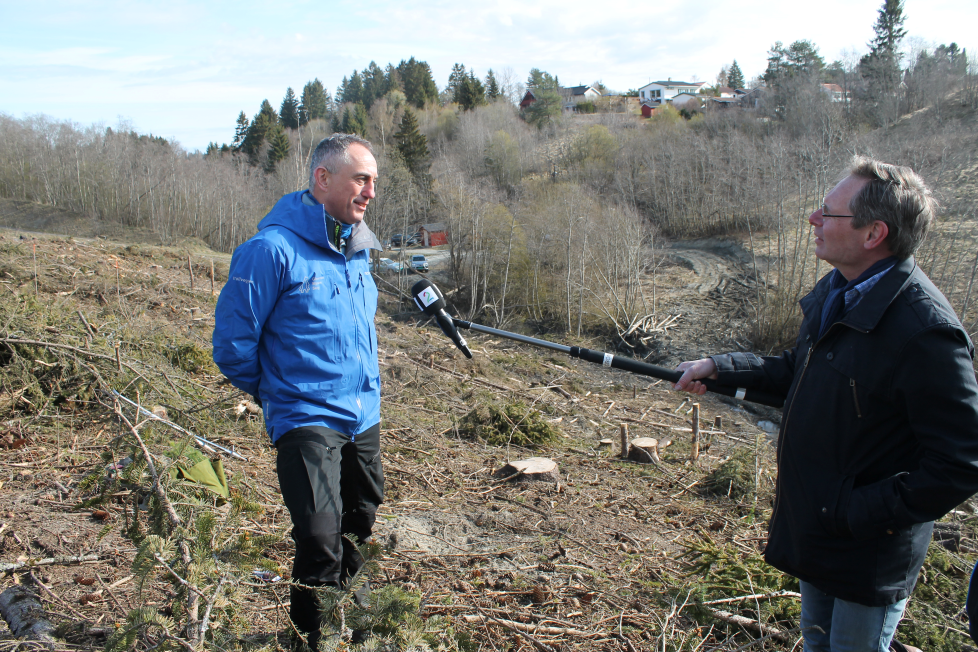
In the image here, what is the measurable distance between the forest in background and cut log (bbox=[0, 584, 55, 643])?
60.7 feet

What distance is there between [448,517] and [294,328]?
9.59 feet

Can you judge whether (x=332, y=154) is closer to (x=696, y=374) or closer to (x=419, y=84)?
(x=696, y=374)

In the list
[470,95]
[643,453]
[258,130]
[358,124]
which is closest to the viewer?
[643,453]

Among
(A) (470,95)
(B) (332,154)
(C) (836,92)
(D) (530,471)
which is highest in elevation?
(A) (470,95)

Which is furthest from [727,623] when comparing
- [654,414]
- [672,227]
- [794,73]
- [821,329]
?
[794,73]

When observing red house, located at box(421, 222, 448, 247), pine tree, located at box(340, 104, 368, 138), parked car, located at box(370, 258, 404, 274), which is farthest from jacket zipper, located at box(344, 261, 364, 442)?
pine tree, located at box(340, 104, 368, 138)

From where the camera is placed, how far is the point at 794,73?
47.6 meters

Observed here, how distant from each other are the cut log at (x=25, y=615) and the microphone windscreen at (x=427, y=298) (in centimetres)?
205

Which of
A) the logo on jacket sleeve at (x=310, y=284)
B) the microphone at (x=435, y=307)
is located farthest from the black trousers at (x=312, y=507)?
the microphone at (x=435, y=307)

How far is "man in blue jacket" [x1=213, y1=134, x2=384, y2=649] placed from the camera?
2434 millimetres

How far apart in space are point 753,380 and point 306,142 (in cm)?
5850

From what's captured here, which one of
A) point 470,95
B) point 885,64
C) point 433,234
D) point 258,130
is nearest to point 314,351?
point 433,234

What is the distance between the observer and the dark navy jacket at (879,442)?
171 cm

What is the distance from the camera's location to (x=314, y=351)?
2.59m
